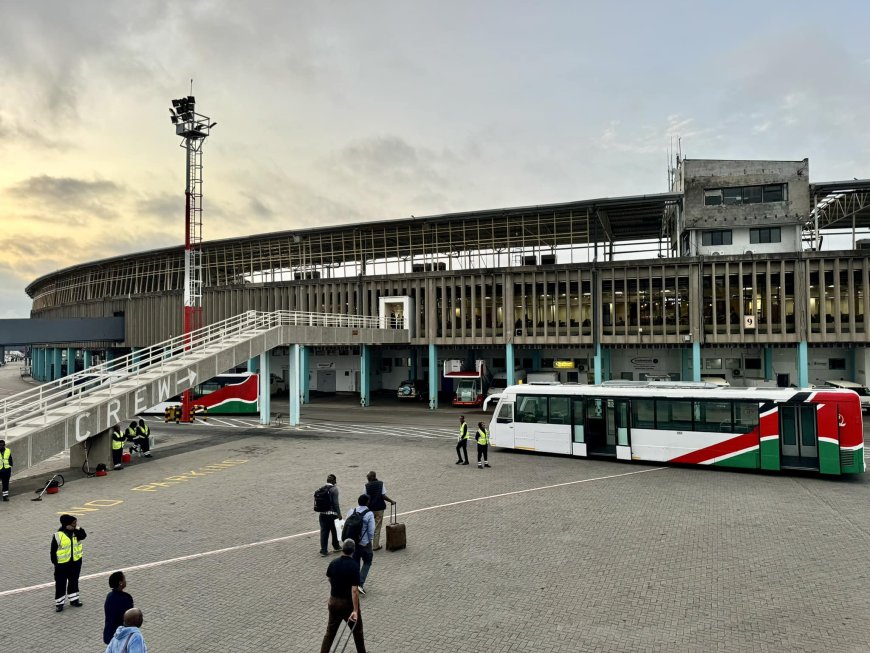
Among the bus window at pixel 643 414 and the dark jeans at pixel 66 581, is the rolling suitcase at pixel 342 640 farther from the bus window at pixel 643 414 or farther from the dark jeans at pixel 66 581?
the bus window at pixel 643 414

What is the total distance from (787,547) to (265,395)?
26813 mm

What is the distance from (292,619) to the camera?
8.93 metres

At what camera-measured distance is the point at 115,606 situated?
23.4 ft

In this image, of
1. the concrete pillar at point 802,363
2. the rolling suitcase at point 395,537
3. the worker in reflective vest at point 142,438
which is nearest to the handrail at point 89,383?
the worker in reflective vest at point 142,438

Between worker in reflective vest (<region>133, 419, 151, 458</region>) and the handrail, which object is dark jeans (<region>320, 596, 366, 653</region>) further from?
worker in reflective vest (<region>133, 419, 151, 458</region>)

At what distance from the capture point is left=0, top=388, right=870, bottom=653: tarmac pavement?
8.45 m

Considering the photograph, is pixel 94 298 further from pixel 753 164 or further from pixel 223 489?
pixel 753 164

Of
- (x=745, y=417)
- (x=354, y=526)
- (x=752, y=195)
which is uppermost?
(x=752, y=195)

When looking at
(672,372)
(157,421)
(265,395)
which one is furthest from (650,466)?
(157,421)

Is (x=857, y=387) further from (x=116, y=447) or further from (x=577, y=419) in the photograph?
(x=116, y=447)

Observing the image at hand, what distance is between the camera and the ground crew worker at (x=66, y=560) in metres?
9.14

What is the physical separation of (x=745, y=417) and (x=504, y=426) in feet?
30.0

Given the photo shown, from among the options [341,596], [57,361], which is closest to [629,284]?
[341,596]

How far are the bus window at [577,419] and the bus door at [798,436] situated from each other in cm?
679
